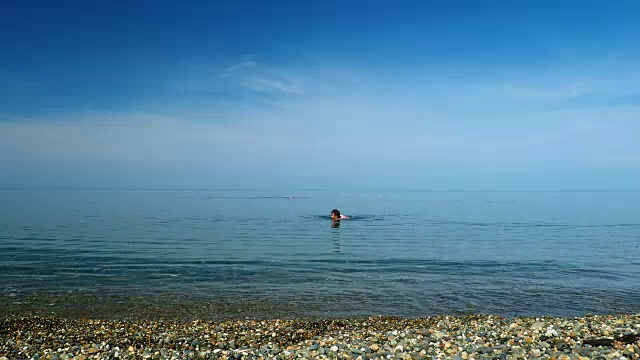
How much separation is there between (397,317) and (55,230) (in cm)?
4355

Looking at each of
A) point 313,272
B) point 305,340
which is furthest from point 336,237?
point 305,340

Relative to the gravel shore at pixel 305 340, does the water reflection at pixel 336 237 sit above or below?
below

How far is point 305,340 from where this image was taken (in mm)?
13562

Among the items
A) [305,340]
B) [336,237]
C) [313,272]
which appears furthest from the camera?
[336,237]

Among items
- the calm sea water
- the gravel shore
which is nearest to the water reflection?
the calm sea water

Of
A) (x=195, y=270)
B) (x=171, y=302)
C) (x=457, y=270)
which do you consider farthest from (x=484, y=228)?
(x=171, y=302)

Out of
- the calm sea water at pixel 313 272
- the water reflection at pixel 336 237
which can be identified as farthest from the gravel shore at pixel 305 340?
the water reflection at pixel 336 237

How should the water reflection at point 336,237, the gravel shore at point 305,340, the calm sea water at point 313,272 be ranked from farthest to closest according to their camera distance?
the water reflection at point 336,237 → the calm sea water at point 313,272 → the gravel shore at point 305,340

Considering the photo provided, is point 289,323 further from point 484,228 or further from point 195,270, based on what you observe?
point 484,228

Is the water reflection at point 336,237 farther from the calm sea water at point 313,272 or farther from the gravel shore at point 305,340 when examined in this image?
the gravel shore at point 305,340

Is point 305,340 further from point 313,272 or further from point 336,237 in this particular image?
point 336,237

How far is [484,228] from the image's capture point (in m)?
55.4

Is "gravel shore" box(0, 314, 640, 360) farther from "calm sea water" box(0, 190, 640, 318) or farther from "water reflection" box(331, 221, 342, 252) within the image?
"water reflection" box(331, 221, 342, 252)

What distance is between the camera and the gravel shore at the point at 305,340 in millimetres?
10500
